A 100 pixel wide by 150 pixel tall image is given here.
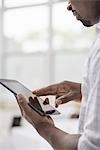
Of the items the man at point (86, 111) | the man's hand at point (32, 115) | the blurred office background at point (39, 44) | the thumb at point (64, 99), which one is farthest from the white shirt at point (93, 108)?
the blurred office background at point (39, 44)

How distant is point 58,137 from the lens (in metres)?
0.88

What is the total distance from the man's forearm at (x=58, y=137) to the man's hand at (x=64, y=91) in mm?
284

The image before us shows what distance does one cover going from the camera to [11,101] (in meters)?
2.89

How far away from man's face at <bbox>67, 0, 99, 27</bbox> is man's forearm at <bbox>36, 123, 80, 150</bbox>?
0.28m

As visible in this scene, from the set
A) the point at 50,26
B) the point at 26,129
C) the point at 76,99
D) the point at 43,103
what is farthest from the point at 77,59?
the point at 43,103

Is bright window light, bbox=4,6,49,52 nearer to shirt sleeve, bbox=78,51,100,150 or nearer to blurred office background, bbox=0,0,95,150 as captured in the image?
blurred office background, bbox=0,0,95,150

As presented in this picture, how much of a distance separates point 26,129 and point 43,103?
5.02 feet

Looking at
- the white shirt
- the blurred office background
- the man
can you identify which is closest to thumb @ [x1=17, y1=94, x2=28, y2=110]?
the man

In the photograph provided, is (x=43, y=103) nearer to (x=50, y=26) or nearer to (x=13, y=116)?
(x=13, y=116)

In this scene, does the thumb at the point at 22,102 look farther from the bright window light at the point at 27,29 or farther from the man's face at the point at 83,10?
the bright window light at the point at 27,29

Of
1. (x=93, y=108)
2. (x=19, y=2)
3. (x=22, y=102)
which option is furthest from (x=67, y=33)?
(x=93, y=108)

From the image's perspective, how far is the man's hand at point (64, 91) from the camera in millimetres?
1201

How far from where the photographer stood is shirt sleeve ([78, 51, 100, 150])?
0.81 m

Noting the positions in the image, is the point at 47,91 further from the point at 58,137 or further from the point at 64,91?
the point at 58,137
